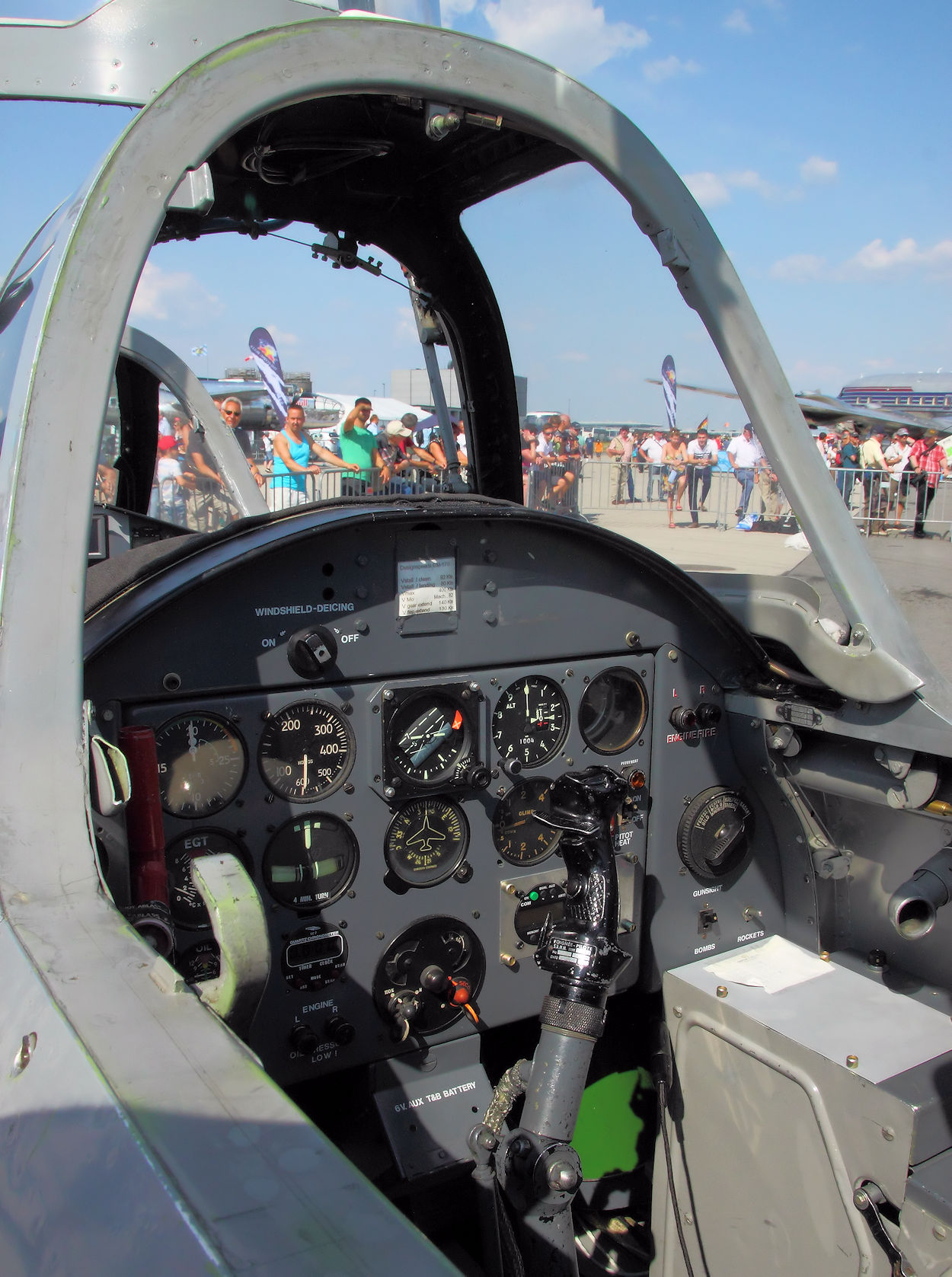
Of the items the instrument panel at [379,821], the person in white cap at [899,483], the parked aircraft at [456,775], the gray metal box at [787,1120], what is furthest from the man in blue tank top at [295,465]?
the person in white cap at [899,483]

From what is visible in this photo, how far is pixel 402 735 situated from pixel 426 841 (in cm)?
30

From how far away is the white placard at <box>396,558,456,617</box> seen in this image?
2178 millimetres

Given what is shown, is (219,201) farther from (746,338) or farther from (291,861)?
(291,861)

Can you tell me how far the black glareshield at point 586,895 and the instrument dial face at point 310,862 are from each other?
480 millimetres

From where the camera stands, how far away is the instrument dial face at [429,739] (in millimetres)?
2225

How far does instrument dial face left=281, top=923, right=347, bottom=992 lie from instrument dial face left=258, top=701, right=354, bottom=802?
1.06ft

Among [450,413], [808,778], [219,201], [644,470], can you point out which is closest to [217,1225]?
[808,778]

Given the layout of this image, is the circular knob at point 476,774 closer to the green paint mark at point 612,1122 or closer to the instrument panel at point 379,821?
the instrument panel at point 379,821

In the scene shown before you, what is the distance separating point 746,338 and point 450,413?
136 centimetres

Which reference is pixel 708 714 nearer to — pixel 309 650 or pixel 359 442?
pixel 309 650

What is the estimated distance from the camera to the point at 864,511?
8.36 metres

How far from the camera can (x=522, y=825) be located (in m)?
2.46

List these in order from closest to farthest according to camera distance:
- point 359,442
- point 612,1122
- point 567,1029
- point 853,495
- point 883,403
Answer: point 567,1029, point 612,1122, point 359,442, point 853,495, point 883,403

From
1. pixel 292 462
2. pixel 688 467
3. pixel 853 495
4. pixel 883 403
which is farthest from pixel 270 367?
pixel 883 403
